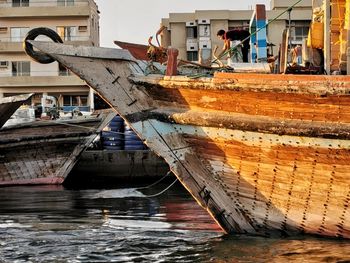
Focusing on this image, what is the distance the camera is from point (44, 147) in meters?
18.8

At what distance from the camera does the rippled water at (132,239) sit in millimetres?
7016

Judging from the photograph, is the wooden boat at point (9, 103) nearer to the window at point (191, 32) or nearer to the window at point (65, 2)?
the window at point (65, 2)

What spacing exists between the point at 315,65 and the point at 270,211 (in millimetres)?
1984

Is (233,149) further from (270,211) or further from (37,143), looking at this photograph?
(37,143)

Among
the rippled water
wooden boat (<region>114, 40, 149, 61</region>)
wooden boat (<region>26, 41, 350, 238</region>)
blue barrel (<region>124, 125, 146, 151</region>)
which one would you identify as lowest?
the rippled water

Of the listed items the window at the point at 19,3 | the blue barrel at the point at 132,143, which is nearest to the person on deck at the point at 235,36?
the blue barrel at the point at 132,143

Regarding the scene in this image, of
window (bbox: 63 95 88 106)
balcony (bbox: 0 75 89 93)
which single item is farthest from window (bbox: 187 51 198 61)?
balcony (bbox: 0 75 89 93)

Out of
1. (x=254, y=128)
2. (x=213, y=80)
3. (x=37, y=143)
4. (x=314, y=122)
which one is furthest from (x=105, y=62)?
(x=37, y=143)

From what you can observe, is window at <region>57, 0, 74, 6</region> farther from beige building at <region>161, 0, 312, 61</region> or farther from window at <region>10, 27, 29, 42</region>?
beige building at <region>161, 0, 312, 61</region>

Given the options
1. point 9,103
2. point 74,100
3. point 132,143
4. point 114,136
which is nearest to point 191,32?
point 74,100

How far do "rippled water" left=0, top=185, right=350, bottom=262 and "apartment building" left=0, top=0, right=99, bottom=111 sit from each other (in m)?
32.0

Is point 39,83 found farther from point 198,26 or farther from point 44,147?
point 44,147

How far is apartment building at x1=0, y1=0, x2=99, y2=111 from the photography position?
1743 inches

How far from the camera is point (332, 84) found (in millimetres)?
6535
